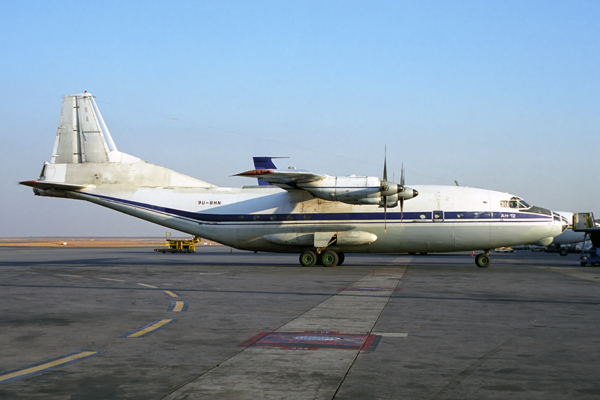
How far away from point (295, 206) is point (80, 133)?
47.0ft

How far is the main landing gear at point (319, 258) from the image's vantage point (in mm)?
30125

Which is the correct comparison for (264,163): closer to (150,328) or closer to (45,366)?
(150,328)

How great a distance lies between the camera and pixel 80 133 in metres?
32.6

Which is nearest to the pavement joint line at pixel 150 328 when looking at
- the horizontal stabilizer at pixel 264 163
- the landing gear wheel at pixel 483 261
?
the landing gear wheel at pixel 483 261

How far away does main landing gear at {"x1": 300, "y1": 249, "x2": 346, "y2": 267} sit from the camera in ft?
98.8

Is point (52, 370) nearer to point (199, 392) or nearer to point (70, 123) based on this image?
point (199, 392)

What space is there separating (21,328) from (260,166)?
138 ft

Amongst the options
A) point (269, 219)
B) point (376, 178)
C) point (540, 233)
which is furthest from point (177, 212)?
point (540, 233)

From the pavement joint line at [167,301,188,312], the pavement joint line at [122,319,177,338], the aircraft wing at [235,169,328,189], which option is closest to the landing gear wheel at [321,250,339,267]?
the aircraft wing at [235,169,328,189]

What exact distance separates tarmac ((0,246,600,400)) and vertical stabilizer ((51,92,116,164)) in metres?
16.5

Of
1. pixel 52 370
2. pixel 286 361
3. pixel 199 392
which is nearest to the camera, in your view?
pixel 199 392

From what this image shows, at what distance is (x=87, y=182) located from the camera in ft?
106

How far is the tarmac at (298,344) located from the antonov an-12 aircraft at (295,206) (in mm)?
11501

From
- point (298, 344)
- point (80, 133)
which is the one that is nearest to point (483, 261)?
point (298, 344)
